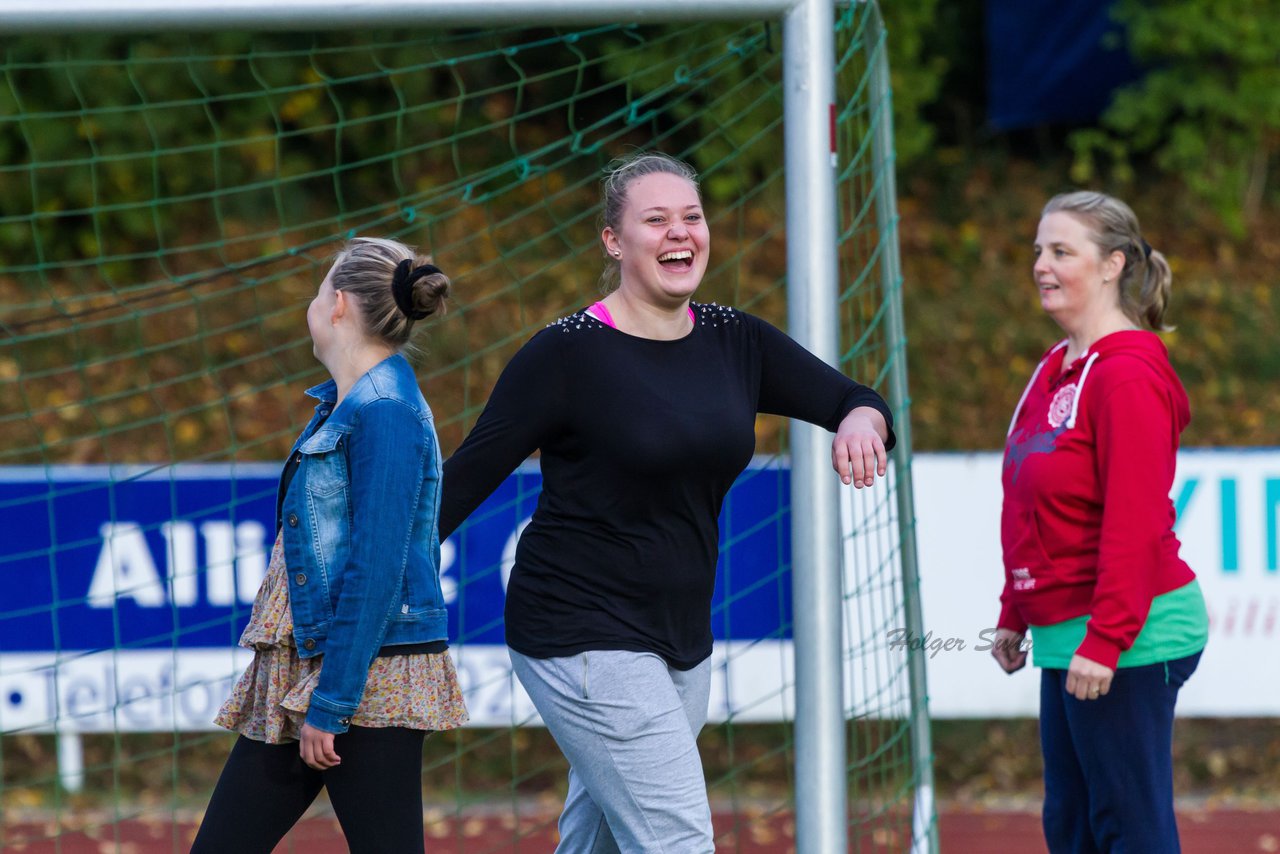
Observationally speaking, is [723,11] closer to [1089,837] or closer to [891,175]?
[891,175]

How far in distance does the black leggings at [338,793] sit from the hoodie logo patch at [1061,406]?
56.3 inches

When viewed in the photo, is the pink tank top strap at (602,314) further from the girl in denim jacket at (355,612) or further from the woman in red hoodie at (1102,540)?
the woman in red hoodie at (1102,540)

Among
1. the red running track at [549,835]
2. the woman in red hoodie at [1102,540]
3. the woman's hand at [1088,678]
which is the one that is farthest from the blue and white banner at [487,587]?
the woman's hand at [1088,678]

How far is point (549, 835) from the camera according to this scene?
15.7ft

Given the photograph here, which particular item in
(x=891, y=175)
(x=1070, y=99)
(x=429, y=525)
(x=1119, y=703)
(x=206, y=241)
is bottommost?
(x=1119, y=703)

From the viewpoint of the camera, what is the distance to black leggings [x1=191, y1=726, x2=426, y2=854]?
2398 millimetres

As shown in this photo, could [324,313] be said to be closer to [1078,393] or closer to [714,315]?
[714,315]

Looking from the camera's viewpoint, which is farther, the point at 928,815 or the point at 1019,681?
the point at 1019,681

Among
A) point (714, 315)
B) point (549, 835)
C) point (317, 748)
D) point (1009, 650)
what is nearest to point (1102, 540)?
point (1009, 650)

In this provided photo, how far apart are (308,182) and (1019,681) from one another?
566 centimetres

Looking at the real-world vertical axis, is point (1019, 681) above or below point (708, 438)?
below

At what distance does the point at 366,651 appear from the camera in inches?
91.9

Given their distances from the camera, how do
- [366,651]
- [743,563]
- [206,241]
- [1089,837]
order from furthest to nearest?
[206,241] < [743,563] < [1089,837] < [366,651]

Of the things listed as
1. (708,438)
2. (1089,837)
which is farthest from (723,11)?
(1089,837)
